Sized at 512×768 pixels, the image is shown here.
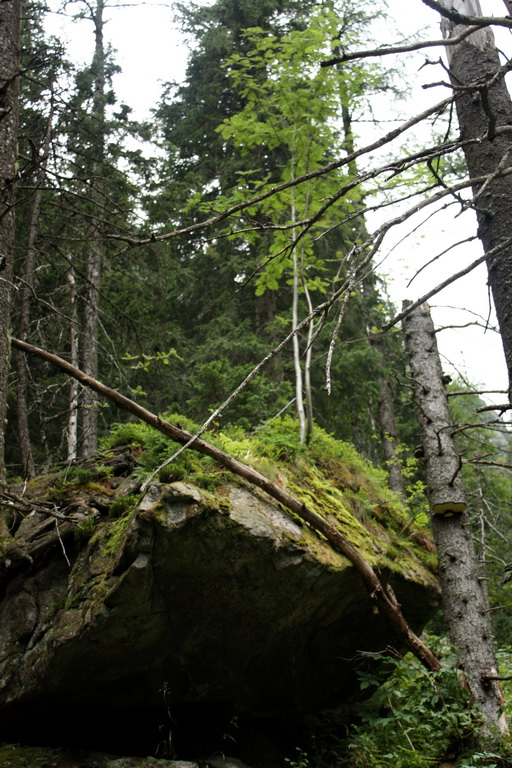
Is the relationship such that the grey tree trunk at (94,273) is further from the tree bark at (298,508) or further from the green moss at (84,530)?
the green moss at (84,530)

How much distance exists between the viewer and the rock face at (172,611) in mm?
4496

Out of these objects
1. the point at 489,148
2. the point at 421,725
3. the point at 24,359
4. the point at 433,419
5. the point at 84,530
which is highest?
the point at 489,148

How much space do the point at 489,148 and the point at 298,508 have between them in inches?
125

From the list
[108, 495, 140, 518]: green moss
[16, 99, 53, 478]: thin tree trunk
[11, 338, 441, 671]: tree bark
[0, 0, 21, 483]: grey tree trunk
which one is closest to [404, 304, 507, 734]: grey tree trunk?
[11, 338, 441, 671]: tree bark

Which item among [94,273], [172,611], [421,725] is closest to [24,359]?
[172,611]

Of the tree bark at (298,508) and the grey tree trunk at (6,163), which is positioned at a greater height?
the grey tree trunk at (6,163)

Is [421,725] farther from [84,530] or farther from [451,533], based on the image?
[84,530]

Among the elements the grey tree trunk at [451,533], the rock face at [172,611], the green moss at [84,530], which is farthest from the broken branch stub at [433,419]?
the green moss at [84,530]

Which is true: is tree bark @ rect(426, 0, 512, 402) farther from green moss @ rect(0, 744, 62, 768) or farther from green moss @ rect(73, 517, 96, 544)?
green moss @ rect(0, 744, 62, 768)

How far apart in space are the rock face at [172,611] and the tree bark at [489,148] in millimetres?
2570

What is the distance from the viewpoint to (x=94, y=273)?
12.5 metres

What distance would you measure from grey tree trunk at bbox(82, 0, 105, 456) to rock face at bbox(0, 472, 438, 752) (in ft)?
10.2

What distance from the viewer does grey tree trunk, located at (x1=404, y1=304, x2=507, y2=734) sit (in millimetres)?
5262

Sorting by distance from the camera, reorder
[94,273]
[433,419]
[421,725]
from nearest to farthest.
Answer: [421,725] < [433,419] < [94,273]
